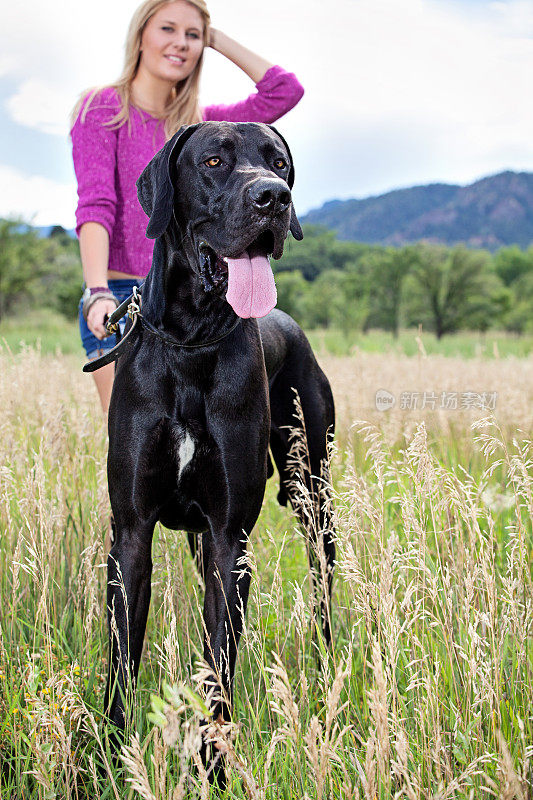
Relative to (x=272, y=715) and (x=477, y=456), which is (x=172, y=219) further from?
(x=477, y=456)

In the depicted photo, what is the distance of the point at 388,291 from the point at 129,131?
1781 inches

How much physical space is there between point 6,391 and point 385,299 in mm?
44529

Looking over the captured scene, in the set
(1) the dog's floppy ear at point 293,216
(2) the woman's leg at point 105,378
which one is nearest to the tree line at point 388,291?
(2) the woman's leg at point 105,378

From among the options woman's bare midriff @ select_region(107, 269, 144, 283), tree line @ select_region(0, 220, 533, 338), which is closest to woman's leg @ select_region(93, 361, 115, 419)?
Result: woman's bare midriff @ select_region(107, 269, 144, 283)

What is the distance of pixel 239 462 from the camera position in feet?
7.22

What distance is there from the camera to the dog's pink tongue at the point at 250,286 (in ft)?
6.69

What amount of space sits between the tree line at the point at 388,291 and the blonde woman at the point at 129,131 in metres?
28.8

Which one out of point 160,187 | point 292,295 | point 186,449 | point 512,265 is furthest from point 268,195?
point 512,265

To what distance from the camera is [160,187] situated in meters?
2.24

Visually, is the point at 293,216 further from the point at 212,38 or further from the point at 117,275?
the point at 212,38

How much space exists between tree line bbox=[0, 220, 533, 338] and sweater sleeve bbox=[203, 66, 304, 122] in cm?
2840

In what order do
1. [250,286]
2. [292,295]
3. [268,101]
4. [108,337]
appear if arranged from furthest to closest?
[292,295]
[268,101]
[108,337]
[250,286]

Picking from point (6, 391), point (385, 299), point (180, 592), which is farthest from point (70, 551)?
point (385, 299)

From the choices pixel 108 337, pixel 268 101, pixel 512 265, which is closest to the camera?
pixel 108 337
